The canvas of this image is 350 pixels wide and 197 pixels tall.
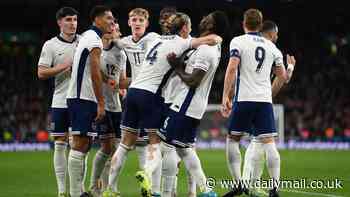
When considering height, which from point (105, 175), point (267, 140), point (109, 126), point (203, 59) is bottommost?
point (105, 175)

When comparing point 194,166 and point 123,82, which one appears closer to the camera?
point 194,166

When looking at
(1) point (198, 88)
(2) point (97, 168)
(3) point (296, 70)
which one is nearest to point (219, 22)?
(1) point (198, 88)

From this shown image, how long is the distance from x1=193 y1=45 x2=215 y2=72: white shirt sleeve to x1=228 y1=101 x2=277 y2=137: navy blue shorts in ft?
3.40

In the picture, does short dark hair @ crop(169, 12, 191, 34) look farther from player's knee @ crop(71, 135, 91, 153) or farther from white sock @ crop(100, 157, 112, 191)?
white sock @ crop(100, 157, 112, 191)

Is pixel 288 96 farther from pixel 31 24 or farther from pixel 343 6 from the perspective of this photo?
pixel 31 24

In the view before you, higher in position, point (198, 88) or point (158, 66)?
point (158, 66)

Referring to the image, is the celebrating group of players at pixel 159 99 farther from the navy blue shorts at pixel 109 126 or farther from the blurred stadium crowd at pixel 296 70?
the blurred stadium crowd at pixel 296 70

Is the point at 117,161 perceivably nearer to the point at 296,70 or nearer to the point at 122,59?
the point at 122,59

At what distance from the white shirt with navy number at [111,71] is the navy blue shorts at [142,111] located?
35.6 inches

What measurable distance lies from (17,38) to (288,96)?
1038 centimetres

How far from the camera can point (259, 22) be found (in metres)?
10.2

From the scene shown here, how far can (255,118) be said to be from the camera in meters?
10.3

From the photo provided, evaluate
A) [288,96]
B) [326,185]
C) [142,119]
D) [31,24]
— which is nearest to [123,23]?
[31,24]

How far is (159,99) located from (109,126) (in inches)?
41.0
